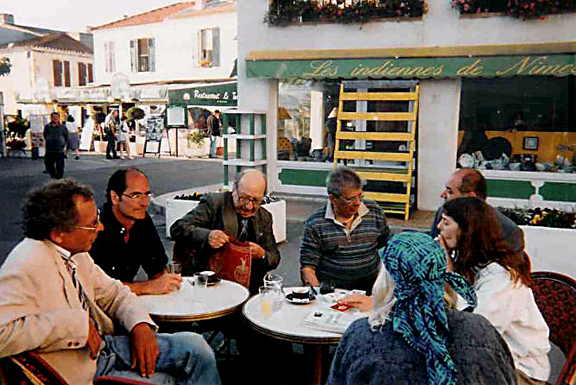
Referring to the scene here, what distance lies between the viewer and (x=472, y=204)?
2.71 meters

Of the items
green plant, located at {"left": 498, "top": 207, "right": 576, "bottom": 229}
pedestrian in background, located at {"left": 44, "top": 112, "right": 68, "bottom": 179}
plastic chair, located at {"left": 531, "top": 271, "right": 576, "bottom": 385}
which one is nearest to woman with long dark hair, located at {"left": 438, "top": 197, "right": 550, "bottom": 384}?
plastic chair, located at {"left": 531, "top": 271, "right": 576, "bottom": 385}

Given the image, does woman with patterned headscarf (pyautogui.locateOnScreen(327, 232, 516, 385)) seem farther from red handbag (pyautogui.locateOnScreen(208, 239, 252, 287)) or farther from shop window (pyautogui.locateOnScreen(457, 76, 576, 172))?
shop window (pyautogui.locateOnScreen(457, 76, 576, 172))

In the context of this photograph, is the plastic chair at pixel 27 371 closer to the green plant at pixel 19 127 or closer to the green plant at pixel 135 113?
the green plant at pixel 135 113

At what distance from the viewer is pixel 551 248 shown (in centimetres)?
562

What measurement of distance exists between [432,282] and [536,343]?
1.09m

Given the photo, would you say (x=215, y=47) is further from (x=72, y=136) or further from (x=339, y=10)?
(x=339, y=10)

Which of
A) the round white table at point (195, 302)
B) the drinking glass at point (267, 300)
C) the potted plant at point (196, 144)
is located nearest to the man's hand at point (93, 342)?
the round white table at point (195, 302)

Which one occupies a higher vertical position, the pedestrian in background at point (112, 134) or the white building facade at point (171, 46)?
the white building facade at point (171, 46)

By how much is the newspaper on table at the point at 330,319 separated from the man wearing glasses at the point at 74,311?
56 centimetres

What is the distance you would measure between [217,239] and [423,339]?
6.71 feet

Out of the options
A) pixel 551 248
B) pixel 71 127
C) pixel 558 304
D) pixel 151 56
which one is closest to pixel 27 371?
pixel 558 304

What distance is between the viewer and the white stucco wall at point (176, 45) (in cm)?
2234

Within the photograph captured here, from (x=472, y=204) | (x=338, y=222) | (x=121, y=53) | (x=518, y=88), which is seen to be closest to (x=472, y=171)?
(x=338, y=222)

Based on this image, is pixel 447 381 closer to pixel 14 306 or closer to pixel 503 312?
pixel 503 312
